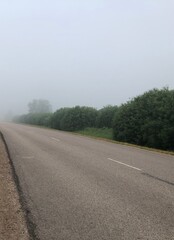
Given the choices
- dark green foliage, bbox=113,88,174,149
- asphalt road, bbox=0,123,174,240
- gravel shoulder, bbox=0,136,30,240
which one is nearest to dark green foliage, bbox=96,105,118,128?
dark green foliage, bbox=113,88,174,149

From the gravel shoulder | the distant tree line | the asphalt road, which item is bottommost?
the gravel shoulder

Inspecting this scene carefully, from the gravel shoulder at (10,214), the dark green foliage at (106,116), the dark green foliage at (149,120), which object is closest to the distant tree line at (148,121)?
the dark green foliage at (149,120)

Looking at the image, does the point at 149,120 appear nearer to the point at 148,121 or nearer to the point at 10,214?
the point at 148,121

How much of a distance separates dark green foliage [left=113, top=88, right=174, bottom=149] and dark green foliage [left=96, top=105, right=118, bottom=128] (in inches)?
389

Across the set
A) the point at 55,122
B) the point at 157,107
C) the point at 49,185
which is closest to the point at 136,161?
the point at 49,185

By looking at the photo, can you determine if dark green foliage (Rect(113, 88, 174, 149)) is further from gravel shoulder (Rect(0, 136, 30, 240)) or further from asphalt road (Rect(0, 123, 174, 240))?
gravel shoulder (Rect(0, 136, 30, 240))

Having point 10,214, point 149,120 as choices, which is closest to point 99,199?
point 10,214

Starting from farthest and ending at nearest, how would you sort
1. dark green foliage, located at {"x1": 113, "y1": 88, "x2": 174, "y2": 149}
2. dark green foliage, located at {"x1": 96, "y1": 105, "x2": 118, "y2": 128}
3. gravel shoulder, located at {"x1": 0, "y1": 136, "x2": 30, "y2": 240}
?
dark green foliage, located at {"x1": 96, "y1": 105, "x2": 118, "y2": 128}
dark green foliage, located at {"x1": 113, "y1": 88, "x2": 174, "y2": 149}
gravel shoulder, located at {"x1": 0, "y1": 136, "x2": 30, "y2": 240}

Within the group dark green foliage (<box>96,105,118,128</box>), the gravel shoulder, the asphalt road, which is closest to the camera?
the gravel shoulder

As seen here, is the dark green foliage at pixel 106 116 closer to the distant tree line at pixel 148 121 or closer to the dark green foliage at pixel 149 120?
the distant tree line at pixel 148 121

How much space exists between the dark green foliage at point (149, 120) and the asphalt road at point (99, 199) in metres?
11.5

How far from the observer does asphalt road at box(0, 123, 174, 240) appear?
6.11 meters

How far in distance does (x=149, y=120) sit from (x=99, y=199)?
2007 cm

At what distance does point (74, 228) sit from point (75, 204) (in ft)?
5.08
